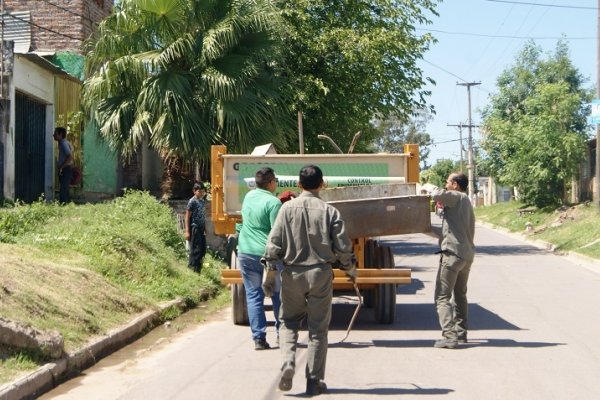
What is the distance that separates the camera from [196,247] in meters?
14.7

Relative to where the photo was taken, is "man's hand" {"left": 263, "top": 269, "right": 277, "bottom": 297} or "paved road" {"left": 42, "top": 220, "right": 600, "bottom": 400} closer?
"paved road" {"left": 42, "top": 220, "right": 600, "bottom": 400}

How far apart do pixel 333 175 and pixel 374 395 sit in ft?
14.1

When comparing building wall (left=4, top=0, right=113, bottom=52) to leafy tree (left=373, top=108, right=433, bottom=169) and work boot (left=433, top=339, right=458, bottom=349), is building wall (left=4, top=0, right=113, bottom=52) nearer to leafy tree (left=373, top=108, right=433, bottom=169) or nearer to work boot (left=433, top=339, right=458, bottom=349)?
work boot (left=433, top=339, right=458, bottom=349)

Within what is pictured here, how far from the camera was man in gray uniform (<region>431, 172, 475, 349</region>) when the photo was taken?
9078 mm

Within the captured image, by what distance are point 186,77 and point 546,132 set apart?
23087mm

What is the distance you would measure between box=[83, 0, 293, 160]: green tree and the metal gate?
4.79ft

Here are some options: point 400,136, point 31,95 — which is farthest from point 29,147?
point 400,136

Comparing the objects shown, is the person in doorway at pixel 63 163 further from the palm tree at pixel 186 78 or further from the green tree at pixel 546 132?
the green tree at pixel 546 132

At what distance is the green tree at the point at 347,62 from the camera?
2339cm

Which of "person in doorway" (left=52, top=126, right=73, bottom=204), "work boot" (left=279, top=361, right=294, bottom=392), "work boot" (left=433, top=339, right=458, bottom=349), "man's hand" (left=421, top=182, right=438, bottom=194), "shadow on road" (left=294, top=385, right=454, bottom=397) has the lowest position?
"shadow on road" (left=294, top=385, right=454, bottom=397)

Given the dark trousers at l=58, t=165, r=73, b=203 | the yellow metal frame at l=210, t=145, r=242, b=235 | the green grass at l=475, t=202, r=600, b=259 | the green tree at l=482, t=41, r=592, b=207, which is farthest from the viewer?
the green tree at l=482, t=41, r=592, b=207

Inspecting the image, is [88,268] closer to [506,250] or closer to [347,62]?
[347,62]

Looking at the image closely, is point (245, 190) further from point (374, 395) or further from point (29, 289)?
point (374, 395)

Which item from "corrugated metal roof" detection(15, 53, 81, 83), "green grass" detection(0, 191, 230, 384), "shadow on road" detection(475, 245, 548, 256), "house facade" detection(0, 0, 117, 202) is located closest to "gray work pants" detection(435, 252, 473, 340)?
"green grass" detection(0, 191, 230, 384)
